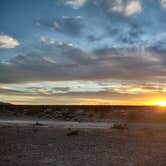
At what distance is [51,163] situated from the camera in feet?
37.1

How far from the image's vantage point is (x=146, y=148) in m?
14.6

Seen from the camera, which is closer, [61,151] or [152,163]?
[152,163]

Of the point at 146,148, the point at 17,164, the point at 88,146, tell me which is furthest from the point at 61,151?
the point at 146,148

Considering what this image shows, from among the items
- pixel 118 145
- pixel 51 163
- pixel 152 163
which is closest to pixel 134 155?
pixel 152 163

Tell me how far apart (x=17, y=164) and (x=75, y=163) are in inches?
82.9

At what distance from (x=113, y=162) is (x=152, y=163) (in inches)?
56.7

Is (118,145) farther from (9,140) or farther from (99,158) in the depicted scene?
(9,140)

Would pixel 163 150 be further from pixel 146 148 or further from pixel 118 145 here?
pixel 118 145

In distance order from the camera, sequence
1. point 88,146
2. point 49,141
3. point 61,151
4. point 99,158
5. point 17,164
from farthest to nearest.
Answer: point 49,141 < point 88,146 < point 61,151 < point 99,158 < point 17,164

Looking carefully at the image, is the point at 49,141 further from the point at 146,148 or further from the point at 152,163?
the point at 152,163

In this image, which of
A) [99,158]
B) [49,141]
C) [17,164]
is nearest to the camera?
[17,164]

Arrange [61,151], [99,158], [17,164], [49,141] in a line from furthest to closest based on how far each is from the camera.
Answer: [49,141], [61,151], [99,158], [17,164]

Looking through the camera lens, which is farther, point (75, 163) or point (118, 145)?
point (118, 145)

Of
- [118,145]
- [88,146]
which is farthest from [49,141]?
[118,145]
